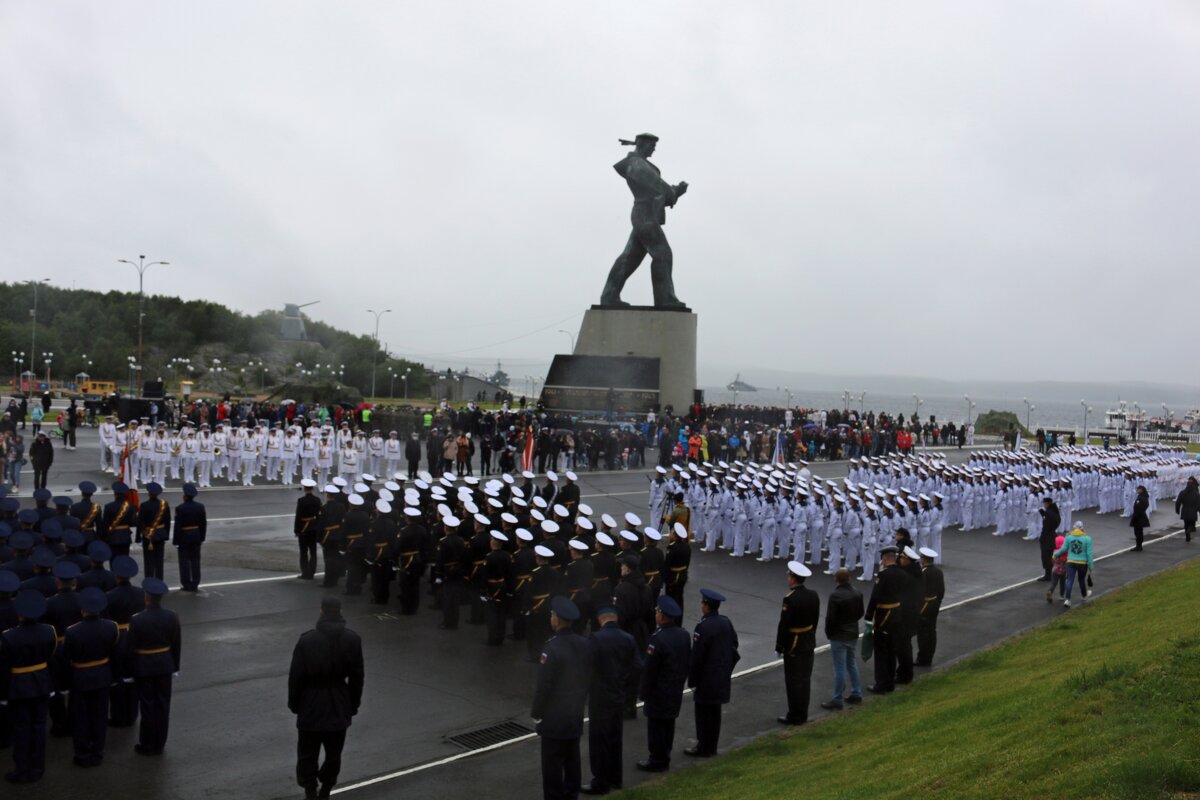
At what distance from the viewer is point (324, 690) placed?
7422 millimetres

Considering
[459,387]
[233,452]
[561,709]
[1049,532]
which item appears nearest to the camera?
[561,709]

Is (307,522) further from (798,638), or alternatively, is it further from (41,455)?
(41,455)

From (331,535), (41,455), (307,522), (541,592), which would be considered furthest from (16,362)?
(541,592)

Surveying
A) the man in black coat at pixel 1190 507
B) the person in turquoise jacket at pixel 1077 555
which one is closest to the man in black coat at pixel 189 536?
the person in turquoise jacket at pixel 1077 555

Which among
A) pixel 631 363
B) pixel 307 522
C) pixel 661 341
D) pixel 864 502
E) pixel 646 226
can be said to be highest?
pixel 646 226

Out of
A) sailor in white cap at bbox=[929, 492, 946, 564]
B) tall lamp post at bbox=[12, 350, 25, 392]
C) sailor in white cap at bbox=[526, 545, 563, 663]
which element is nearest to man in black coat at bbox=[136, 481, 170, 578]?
sailor in white cap at bbox=[526, 545, 563, 663]

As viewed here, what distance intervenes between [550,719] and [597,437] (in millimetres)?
26297

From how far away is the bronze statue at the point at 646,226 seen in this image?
41441 mm

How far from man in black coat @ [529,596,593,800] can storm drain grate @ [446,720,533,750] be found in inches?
66.4

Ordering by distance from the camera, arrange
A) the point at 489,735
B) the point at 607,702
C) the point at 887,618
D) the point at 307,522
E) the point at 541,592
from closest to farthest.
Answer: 1. the point at 607,702
2. the point at 489,735
3. the point at 887,618
4. the point at 541,592
5. the point at 307,522

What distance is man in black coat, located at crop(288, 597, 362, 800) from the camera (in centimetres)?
740

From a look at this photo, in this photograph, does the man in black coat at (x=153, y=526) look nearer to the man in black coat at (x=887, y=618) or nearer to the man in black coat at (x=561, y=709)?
the man in black coat at (x=561, y=709)

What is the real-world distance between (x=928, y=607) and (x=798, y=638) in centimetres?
310

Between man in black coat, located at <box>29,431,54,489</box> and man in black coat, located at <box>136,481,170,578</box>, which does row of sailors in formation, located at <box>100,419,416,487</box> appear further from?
man in black coat, located at <box>136,481,170,578</box>
